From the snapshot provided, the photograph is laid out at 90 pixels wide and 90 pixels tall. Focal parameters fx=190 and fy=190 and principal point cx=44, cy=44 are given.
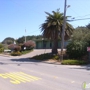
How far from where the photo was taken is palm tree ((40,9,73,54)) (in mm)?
31875

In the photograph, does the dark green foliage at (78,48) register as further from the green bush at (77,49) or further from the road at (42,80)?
the road at (42,80)

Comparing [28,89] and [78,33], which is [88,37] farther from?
[28,89]

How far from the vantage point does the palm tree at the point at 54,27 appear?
3188 cm

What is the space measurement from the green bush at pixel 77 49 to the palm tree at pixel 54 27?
2786 millimetres

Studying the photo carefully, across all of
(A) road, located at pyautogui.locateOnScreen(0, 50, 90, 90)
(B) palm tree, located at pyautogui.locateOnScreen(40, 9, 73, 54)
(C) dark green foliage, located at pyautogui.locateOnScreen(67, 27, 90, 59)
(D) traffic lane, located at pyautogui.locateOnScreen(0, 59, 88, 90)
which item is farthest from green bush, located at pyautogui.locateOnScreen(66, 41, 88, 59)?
(A) road, located at pyautogui.locateOnScreen(0, 50, 90, 90)

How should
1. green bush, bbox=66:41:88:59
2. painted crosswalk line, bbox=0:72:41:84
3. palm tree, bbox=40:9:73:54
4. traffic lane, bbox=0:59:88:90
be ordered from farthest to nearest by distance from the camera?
palm tree, bbox=40:9:73:54
green bush, bbox=66:41:88:59
painted crosswalk line, bbox=0:72:41:84
traffic lane, bbox=0:59:88:90

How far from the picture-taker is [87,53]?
1203 inches

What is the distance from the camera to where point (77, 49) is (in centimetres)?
3028

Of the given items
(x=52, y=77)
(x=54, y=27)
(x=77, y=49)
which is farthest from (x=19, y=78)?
(x=54, y=27)

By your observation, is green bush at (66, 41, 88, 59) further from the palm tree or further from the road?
the road

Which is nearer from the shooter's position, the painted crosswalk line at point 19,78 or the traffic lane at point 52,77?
the traffic lane at point 52,77

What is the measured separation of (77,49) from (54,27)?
543cm

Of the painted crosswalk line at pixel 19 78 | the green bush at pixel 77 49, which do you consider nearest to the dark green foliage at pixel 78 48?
the green bush at pixel 77 49

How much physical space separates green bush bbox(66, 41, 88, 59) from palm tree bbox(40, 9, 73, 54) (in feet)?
9.14
